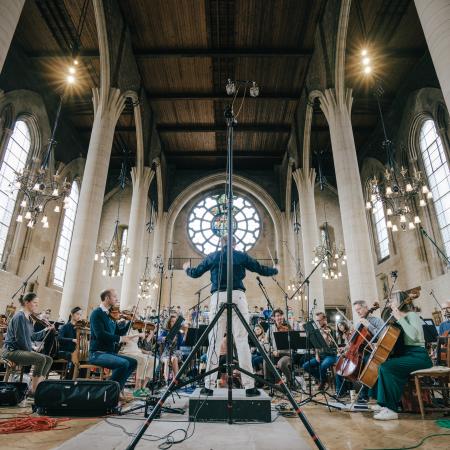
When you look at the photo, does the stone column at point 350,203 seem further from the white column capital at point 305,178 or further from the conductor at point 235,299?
the conductor at point 235,299

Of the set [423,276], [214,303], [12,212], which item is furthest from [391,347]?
[12,212]

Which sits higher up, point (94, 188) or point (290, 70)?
point (290, 70)

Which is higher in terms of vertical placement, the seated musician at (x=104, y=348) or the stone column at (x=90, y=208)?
the stone column at (x=90, y=208)

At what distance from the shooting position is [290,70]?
13133mm

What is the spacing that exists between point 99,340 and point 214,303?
1.66 m

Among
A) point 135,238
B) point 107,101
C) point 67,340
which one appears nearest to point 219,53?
point 107,101

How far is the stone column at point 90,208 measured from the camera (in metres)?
8.24

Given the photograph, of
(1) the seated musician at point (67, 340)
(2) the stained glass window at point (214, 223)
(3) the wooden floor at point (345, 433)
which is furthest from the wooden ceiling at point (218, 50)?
(1) the seated musician at point (67, 340)

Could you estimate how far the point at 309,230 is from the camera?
549 inches

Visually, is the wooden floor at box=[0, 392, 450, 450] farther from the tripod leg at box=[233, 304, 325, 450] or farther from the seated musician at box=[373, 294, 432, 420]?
the tripod leg at box=[233, 304, 325, 450]

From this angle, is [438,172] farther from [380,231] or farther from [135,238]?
[135,238]

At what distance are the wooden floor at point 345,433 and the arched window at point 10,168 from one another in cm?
1003

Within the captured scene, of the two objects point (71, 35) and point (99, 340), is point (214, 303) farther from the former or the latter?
point (71, 35)

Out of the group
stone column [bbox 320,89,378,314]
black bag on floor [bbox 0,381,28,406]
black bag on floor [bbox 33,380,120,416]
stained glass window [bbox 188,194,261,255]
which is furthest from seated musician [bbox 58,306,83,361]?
stained glass window [bbox 188,194,261,255]
